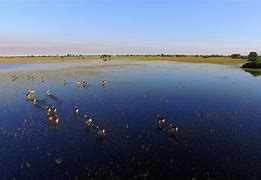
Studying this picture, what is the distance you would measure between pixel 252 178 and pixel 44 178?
13069 millimetres

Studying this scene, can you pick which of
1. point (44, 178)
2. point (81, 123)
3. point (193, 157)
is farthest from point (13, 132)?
point (193, 157)

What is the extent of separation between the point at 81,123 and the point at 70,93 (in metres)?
20.5

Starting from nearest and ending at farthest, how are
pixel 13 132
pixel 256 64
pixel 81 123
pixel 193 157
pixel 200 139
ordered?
pixel 193 157
pixel 200 139
pixel 13 132
pixel 81 123
pixel 256 64

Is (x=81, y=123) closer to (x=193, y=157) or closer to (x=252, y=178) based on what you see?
(x=193, y=157)

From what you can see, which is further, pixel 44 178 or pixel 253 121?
pixel 253 121

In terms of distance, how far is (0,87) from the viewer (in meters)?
58.4

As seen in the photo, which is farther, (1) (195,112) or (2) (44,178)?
(1) (195,112)

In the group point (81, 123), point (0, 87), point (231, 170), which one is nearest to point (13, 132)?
point (81, 123)

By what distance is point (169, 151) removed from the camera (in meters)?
→ 23.7

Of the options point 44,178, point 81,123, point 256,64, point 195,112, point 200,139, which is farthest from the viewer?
point 256,64

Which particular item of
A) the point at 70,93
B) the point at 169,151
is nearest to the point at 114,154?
the point at 169,151

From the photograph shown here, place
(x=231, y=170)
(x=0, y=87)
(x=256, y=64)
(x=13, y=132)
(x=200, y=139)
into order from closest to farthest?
(x=231, y=170) < (x=200, y=139) < (x=13, y=132) < (x=0, y=87) < (x=256, y=64)

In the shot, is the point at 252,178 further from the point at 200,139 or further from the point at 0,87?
the point at 0,87

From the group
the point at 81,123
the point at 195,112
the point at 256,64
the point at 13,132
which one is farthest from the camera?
the point at 256,64
